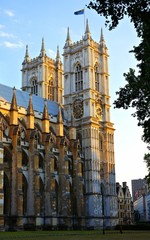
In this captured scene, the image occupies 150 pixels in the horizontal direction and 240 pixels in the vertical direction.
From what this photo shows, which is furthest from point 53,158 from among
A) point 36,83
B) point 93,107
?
point 36,83

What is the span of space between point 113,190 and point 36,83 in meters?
29.0

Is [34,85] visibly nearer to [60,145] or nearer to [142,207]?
[60,145]

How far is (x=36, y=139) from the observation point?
59.8 metres

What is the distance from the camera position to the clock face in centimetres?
7331

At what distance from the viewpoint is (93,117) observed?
7088 centimetres

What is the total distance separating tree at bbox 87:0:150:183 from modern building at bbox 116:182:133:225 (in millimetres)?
85159

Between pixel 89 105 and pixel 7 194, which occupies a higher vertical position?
pixel 89 105

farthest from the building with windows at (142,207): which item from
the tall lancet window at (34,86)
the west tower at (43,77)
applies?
the tall lancet window at (34,86)

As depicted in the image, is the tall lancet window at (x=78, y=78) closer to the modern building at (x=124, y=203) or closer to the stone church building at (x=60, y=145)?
the stone church building at (x=60, y=145)

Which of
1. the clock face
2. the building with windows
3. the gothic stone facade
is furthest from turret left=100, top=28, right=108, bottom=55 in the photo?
the building with windows

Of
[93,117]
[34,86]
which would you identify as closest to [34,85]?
[34,86]

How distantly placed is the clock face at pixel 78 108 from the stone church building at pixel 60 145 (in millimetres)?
205

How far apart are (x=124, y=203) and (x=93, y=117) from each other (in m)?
50.5

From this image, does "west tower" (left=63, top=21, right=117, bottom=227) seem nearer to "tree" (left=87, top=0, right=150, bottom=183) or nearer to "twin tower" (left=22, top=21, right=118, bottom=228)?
"twin tower" (left=22, top=21, right=118, bottom=228)
